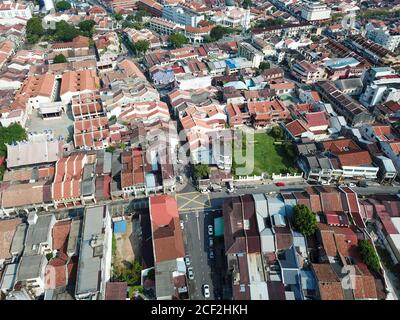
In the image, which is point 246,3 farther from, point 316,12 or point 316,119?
point 316,119

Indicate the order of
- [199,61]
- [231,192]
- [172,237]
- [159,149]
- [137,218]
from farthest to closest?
[199,61], [159,149], [231,192], [137,218], [172,237]

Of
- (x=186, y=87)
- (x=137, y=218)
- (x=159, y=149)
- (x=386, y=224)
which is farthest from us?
(x=186, y=87)

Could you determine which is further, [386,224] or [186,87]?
[186,87]

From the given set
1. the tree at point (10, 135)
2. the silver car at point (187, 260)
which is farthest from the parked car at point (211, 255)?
the tree at point (10, 135)

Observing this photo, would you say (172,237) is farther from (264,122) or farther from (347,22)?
(347,22)

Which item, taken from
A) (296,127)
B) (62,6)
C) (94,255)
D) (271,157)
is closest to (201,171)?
(271,157)

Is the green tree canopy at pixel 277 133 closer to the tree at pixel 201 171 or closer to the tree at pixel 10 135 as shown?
the tree at pixel 201 171

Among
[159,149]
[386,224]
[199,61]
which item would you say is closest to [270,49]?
[199,61]
